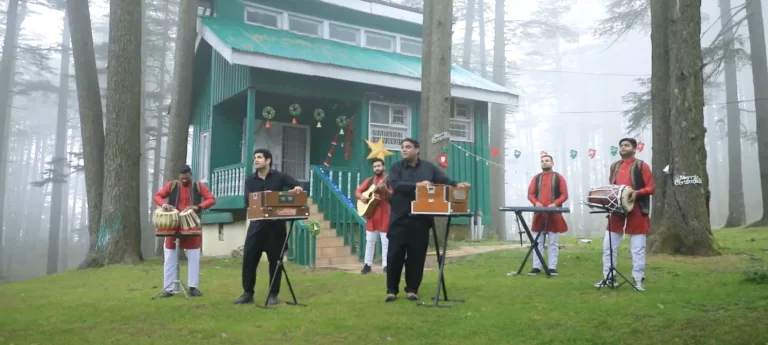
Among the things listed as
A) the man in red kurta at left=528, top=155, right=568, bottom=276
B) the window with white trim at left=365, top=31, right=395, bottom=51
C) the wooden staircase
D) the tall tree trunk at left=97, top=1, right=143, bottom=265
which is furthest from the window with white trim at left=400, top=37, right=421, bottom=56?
the man in red kurta at left=528, top=155, right=568, bottom=276

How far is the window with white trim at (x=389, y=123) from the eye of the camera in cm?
1672

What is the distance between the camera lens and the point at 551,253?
8992mm

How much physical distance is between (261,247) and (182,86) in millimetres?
9492

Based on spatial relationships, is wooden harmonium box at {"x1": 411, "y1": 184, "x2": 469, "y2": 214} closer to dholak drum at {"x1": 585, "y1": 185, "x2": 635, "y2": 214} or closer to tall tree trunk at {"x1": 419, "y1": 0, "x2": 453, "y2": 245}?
dholak drum at {"x1": 585, "y1": 185, "x2": 635, "y2": 214}

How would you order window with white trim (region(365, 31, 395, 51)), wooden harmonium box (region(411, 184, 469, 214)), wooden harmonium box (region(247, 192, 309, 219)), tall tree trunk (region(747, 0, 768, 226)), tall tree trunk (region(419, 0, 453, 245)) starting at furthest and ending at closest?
tall tree trunk (region(747, 0, 768, 226)), window with white trim (region(365, 31, 395, 51)), tall tree trunk (region(419, 0, 453, 245)), wooden harmonium box (region(247, 192, 309, 219)), wooden harmonium box (region(411, 184, 469, 214))

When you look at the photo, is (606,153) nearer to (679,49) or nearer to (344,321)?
(679,49)

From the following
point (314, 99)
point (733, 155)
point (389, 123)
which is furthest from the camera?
point (733, 155)

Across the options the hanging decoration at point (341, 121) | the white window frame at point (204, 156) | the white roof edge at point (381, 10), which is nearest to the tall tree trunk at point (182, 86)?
the white window frame at point (204, 156)

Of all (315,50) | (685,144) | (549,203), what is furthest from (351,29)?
(549,203)

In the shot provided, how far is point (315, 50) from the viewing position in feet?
52.0

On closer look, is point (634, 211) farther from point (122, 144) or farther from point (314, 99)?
point (314, 99)

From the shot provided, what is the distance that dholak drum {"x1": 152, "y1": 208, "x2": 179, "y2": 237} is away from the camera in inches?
301

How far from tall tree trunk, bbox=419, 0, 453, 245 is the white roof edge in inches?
214

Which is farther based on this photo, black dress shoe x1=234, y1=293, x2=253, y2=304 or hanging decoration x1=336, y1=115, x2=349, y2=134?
hanging decoration x1=336, y1=115, x2=349, y2=134
